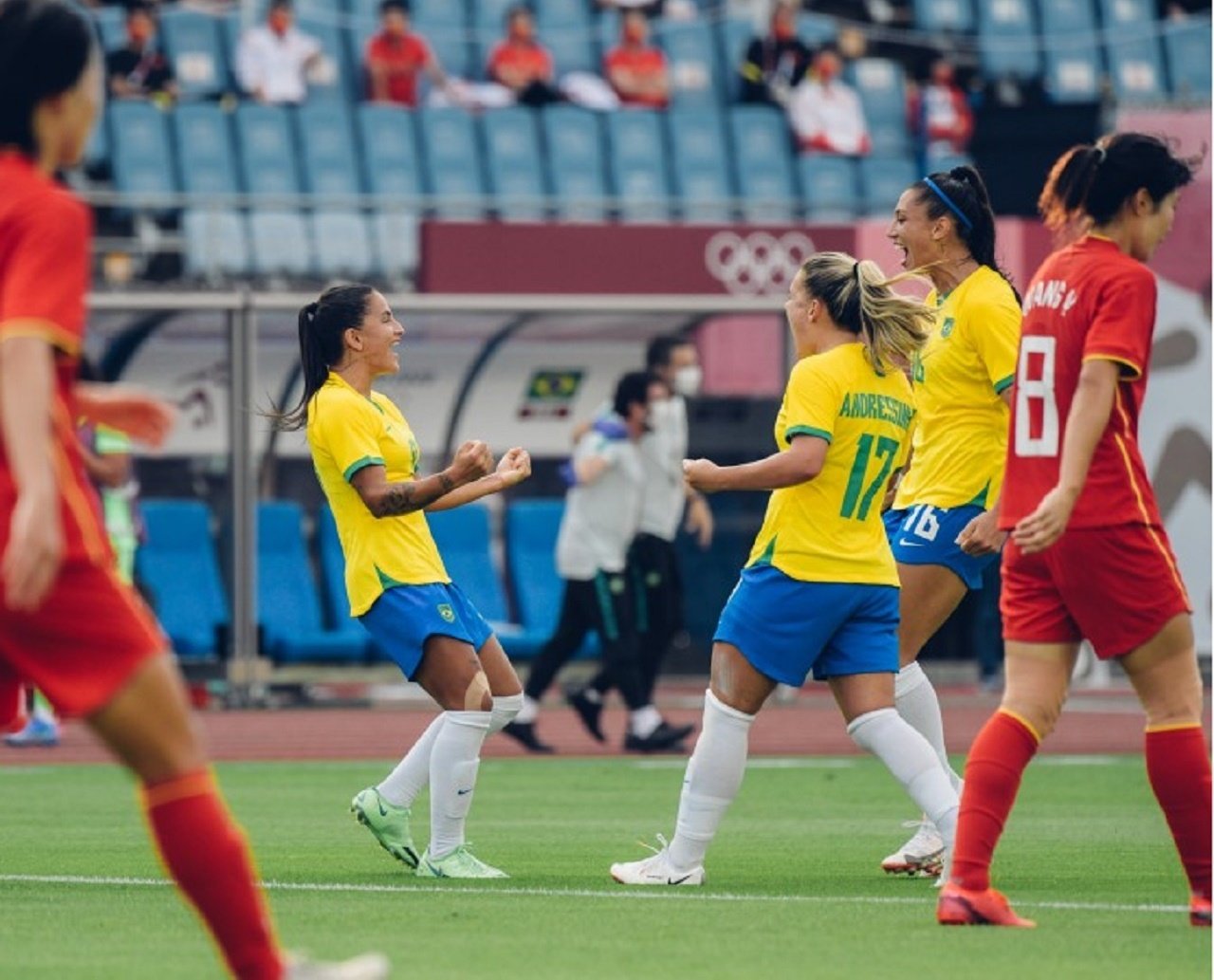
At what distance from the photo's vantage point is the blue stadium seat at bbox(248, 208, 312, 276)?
23828 millimetres

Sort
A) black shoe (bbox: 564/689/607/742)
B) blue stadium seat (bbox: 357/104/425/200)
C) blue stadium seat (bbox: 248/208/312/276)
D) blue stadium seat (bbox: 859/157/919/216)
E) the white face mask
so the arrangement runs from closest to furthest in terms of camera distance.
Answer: black shoe (bbox: 564/689/607/742) → the white face mask → blue stadium seat (bbox: 248/208/312/276) → blue stadium seat (bbox: 357/104/425/200) → blue stadium seat (bbox: 859/157/919/216)

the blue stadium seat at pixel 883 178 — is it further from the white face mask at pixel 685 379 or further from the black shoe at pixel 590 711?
the black shoe at pixel 590 711

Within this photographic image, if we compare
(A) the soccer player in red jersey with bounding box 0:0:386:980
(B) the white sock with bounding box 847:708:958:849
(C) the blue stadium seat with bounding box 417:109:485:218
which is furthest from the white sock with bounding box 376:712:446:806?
(C) the blue stadium seat with bounding box 417:109:485:218

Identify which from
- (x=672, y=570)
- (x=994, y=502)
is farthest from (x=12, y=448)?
(x=672, y=570)

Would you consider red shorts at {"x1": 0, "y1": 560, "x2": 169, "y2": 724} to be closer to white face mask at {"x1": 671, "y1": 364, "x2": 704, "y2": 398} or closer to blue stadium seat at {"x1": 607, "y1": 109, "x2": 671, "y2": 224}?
white face mask at {"x1": 671, "y1": 364, "x2": 704, "y2": 398}

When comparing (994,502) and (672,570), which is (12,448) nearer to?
(994,502)

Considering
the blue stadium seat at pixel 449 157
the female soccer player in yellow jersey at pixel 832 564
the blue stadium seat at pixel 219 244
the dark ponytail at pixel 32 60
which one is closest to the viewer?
the dark ponytail at pixel 32 60

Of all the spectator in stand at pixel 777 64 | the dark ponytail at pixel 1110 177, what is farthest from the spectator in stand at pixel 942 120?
the dark ponytail at pixel 1110 177

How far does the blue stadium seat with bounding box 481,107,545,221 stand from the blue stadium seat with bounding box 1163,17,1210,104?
814 cm

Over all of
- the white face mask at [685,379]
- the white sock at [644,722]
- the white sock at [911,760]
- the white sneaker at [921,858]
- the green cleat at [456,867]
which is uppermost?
the white face mask at [685,379]

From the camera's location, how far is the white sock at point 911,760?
8.60m

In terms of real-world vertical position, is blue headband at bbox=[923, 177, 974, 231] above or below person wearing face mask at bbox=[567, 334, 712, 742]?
above

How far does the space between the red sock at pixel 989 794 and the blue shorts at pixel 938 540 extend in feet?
6.02

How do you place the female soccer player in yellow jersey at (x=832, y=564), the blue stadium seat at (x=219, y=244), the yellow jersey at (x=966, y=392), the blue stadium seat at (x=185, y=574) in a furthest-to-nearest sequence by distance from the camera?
the blue stadium seat at (x=219, y=244) < the blue stadium seat at (x=185, y=574) < the yellow jersey at (x=966, y=392) < the female soccer player in yellow jersey at (x=832, y=564)
